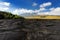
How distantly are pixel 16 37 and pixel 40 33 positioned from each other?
35cm

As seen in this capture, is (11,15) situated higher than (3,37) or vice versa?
(11,15)

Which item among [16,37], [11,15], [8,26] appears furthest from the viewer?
[11,15]

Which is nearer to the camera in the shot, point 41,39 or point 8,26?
point 41,39

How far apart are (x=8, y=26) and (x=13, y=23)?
18 centimetres

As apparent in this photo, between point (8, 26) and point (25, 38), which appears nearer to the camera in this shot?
point (25, 38)

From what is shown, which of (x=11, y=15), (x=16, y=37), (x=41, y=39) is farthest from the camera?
(x=11, y=15)

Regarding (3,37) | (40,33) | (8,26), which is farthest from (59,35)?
(8,26)

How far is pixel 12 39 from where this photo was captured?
1.74 metres

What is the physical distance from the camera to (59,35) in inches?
70.7

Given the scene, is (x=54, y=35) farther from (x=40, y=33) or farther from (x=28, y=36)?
(x=28, y=36)

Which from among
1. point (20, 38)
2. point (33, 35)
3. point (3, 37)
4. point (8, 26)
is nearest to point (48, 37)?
point (33, 35)

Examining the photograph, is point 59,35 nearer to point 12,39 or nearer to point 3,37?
point 12,39

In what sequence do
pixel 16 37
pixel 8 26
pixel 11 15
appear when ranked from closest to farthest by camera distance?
pixel 16 37
pixel 8 26
pixel 11 15

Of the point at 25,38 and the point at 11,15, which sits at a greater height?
the point at 11,15
